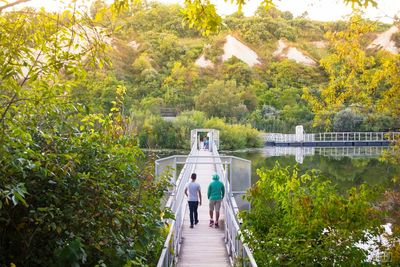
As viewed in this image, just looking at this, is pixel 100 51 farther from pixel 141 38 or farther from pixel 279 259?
pixel 141 38

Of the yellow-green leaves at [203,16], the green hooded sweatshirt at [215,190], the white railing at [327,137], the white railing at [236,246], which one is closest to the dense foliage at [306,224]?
the white railing at [236,246]

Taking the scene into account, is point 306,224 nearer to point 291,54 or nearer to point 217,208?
point 217,208

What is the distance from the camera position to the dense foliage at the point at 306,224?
22.2 feet

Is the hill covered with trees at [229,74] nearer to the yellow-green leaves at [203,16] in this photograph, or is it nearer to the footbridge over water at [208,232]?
the footbridge over water at [208,232]

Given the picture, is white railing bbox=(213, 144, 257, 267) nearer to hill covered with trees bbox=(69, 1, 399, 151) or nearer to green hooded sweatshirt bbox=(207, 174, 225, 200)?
green hooded sweatshirt bbox=(207, 174, 225, 200)

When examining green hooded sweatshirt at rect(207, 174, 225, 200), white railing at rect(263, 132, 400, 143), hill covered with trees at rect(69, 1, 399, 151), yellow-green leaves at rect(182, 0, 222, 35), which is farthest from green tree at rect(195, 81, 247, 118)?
yellow-green leaves at rect(182, 0, 222, 35)

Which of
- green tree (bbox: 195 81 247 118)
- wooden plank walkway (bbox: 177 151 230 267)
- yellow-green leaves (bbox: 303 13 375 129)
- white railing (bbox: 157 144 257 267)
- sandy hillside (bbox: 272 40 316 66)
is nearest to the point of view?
white railing (bbox: 157 144 257 267)

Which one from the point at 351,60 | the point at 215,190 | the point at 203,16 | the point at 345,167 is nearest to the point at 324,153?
the point at 345,167

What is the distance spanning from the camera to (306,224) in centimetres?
714

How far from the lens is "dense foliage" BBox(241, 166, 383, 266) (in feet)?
22.2

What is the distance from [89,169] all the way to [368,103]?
489 centimetres

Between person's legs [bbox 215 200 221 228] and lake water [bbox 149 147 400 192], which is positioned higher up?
person's legs [bbox 215 200 221 228]

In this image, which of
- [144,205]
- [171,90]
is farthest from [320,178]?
[171,90]

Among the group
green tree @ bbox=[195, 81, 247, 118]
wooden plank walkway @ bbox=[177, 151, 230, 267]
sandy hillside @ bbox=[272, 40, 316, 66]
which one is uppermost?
sandy hillside @ bbox=[272, 40, 316, 66]
